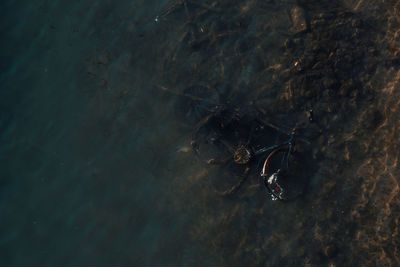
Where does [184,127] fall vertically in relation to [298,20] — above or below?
below

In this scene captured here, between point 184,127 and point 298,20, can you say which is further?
point 184,127

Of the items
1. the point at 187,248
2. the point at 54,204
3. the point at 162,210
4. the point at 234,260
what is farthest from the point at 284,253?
the point at 54,204

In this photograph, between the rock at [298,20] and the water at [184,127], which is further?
the rock at [298,20]

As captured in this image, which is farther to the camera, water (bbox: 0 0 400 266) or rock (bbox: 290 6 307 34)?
rock (bbox: 290 6 307 34)

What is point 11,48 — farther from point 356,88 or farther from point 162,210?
point 356,88
